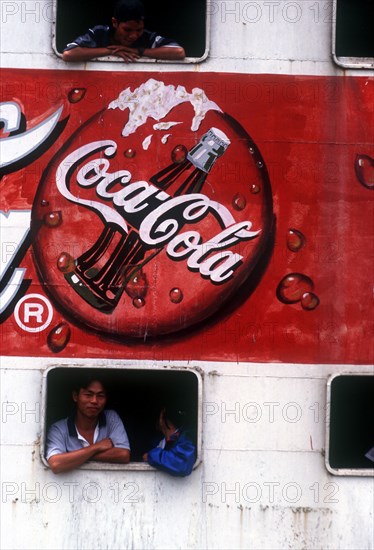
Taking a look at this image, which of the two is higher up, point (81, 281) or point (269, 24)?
point (269, 24)

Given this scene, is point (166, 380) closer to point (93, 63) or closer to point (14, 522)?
point (14, 522)

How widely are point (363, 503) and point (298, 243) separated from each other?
1432mm

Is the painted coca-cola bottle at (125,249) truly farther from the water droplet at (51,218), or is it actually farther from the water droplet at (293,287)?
the water droplet at (293,287)

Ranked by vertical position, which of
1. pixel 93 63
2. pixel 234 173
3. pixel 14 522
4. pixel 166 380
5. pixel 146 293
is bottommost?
pixel 14 522

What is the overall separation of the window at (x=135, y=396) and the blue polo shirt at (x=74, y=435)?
0.16ft

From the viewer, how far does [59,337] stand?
479 centimetres

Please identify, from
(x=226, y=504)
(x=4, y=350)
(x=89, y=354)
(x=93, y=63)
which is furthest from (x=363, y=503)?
(x=93, y=63)

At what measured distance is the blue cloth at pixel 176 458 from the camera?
4676mm

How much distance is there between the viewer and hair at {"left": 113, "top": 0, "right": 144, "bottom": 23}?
15.8 feet

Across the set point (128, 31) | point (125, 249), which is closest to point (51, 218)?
point (125, 249)

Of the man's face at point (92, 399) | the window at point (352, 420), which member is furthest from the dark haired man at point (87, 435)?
the window at point (352, 420)

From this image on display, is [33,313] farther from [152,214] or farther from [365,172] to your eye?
[365,172]

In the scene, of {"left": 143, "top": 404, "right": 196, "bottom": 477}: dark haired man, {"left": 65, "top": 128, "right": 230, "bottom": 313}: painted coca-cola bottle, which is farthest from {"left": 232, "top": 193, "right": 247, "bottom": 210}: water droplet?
{"left": 143, "top": 404, "right": 196, "bottom": 477}: dark haired man

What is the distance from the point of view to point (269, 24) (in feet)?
15.9
